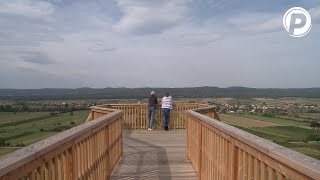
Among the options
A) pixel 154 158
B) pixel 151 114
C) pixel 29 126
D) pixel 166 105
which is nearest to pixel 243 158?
pixel 154 158

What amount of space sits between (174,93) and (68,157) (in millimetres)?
110467

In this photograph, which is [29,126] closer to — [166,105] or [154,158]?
[166,105]

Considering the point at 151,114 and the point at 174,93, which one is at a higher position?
the point at 174,93

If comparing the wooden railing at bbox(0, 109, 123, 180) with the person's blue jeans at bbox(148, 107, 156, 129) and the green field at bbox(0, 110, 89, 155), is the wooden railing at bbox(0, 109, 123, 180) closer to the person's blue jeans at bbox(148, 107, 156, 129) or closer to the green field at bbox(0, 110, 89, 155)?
the person's blue jeans at bbox(148, 107, 156, 129)

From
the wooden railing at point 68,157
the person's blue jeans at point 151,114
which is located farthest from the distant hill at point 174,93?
the wooden railing at point 68,157

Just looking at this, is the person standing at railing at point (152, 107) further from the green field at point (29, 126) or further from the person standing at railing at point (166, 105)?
the green field at point (29, 126)

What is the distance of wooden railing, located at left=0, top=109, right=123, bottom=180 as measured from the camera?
2.28 meters

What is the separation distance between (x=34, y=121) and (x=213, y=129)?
60831 mm

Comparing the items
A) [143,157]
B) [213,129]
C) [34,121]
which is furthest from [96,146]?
[34,121]

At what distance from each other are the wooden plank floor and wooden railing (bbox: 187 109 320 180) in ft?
3.00

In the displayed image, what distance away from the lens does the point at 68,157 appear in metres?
3.69

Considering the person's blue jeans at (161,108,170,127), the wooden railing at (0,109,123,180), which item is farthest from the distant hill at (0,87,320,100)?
the wooden railing at (0,109,123,180)

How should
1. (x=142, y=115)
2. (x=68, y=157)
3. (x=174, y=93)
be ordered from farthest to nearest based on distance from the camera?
(x=174, y=93) → (x=142, y=115) → (x=68, y=157)

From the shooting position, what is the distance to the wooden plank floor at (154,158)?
23.6 ft
